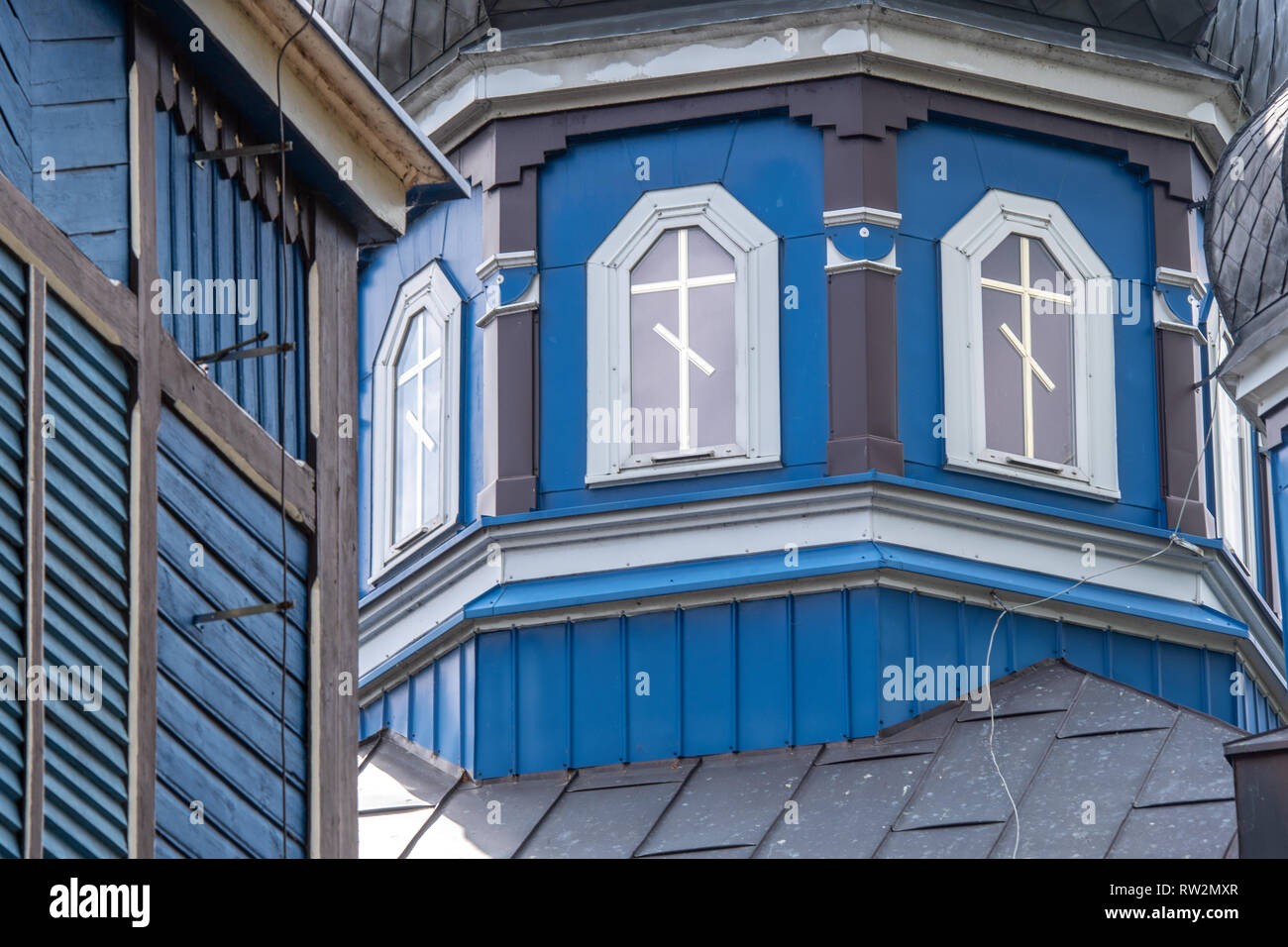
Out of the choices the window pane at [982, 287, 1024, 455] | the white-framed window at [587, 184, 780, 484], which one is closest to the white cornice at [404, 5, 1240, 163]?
the white-framed window at [587, 184, 780, 484]

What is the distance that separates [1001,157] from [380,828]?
16.3ft

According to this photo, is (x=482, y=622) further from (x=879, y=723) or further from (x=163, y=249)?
(x=163, y=249)

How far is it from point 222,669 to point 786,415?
7597 mm

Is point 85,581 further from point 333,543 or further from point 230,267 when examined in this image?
point 333,543

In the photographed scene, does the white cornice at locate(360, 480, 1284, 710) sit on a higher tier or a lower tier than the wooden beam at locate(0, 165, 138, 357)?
higher

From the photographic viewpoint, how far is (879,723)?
17.5 metres

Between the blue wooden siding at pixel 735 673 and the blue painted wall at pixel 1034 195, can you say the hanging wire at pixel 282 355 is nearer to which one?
the blue wooden siding at pixel 735 673

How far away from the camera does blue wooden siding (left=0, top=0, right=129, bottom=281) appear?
1047 centimetres

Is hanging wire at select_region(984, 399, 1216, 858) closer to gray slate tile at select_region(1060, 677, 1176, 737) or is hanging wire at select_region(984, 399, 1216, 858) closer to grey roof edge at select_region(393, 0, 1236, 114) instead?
gray slate tile at select_region(1060, 677, 1176, 737)

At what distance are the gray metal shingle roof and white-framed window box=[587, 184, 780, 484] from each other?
1759 millimetres

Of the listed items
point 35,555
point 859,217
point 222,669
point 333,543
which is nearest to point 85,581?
point 35,555

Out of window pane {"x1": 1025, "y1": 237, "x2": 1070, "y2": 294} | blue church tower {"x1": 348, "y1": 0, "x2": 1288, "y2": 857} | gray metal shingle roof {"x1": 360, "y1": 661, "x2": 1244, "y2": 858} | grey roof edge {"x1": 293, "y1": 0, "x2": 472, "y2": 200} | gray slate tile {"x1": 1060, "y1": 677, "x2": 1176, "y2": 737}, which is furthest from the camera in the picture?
window pane {"x1": 1025, "y1": 237, "x2": 1070, "y2": 294}

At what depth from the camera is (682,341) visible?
18.7 metres
